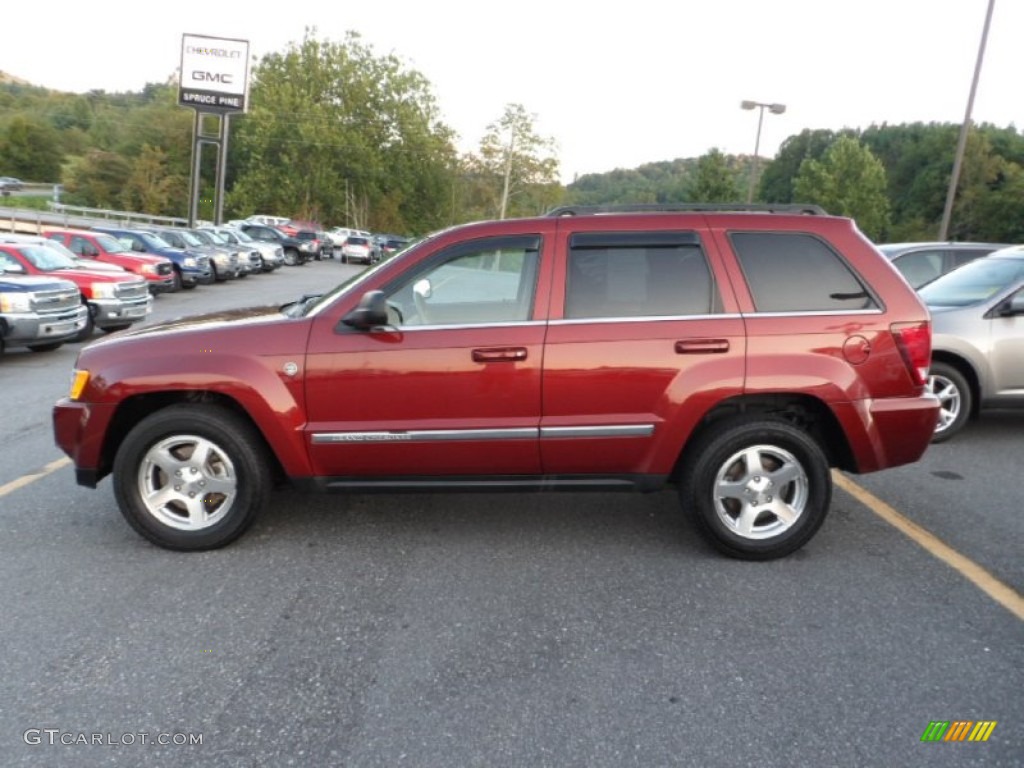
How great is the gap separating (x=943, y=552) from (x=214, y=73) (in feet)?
133

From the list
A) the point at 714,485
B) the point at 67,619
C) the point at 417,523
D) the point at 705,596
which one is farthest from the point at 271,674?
the point at 714,485

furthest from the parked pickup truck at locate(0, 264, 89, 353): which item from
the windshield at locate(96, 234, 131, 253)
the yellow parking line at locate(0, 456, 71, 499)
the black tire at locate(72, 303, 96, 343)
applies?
the windshield at locate(96, 234, 131, 253)

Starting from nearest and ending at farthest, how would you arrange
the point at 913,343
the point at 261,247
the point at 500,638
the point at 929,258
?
the point at 500,638 < the point at 913,343 < the point at 929,258 < the point at 261,247

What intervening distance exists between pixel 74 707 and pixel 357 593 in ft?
4.09

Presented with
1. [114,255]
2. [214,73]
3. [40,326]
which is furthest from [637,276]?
[214,73]

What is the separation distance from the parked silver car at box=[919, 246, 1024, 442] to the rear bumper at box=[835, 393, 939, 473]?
265 centimetres

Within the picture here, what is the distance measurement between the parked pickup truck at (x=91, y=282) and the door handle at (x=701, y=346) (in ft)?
34.5

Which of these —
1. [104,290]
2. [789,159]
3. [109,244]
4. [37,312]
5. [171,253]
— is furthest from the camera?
[789,159]

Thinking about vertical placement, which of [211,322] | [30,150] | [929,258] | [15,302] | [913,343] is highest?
[30,150]

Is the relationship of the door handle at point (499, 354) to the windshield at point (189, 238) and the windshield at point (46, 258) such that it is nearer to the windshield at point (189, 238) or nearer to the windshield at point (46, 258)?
the windshield at point (46, 258)

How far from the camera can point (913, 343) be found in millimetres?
3924

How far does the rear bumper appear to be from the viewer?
392 centimetres

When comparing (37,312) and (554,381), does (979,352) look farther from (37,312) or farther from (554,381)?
(37,312)

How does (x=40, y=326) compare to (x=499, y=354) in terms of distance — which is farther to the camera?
(x=40, y=326)
